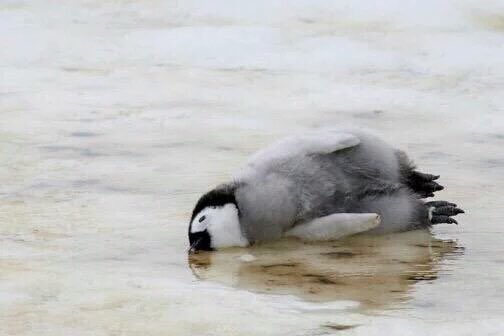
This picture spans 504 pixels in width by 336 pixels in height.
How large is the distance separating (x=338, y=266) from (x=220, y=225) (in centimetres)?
41

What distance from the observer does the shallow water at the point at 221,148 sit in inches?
146

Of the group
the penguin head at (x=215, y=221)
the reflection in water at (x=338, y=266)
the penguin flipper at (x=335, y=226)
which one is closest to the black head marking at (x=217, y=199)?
the penguin head at (x=215, y=221)

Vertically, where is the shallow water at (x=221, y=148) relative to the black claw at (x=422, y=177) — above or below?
below

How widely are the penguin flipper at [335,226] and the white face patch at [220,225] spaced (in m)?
0.21

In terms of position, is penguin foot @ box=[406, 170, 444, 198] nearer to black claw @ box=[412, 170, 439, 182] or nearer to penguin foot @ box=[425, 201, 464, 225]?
black claw @ box=[412, 170, 439, 182]

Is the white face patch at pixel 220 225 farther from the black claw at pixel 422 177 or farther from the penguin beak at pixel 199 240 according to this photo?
the black claw at pixel 422 177

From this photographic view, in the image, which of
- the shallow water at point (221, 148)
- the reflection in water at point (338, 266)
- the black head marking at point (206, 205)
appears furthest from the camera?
the black head marking at point (206, 205)

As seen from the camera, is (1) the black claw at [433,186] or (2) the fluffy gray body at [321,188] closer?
(2) the fluffy gray body at [321,188]

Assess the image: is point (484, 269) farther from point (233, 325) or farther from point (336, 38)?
point (336, 38)

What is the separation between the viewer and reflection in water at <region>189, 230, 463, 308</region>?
3898 millimetres

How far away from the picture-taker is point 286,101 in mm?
6711

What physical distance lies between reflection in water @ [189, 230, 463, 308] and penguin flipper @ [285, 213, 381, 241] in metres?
0.04

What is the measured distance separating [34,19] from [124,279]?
472 cm

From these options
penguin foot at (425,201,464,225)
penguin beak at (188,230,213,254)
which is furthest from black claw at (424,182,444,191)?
penguin beak at (188,230,213,254)
